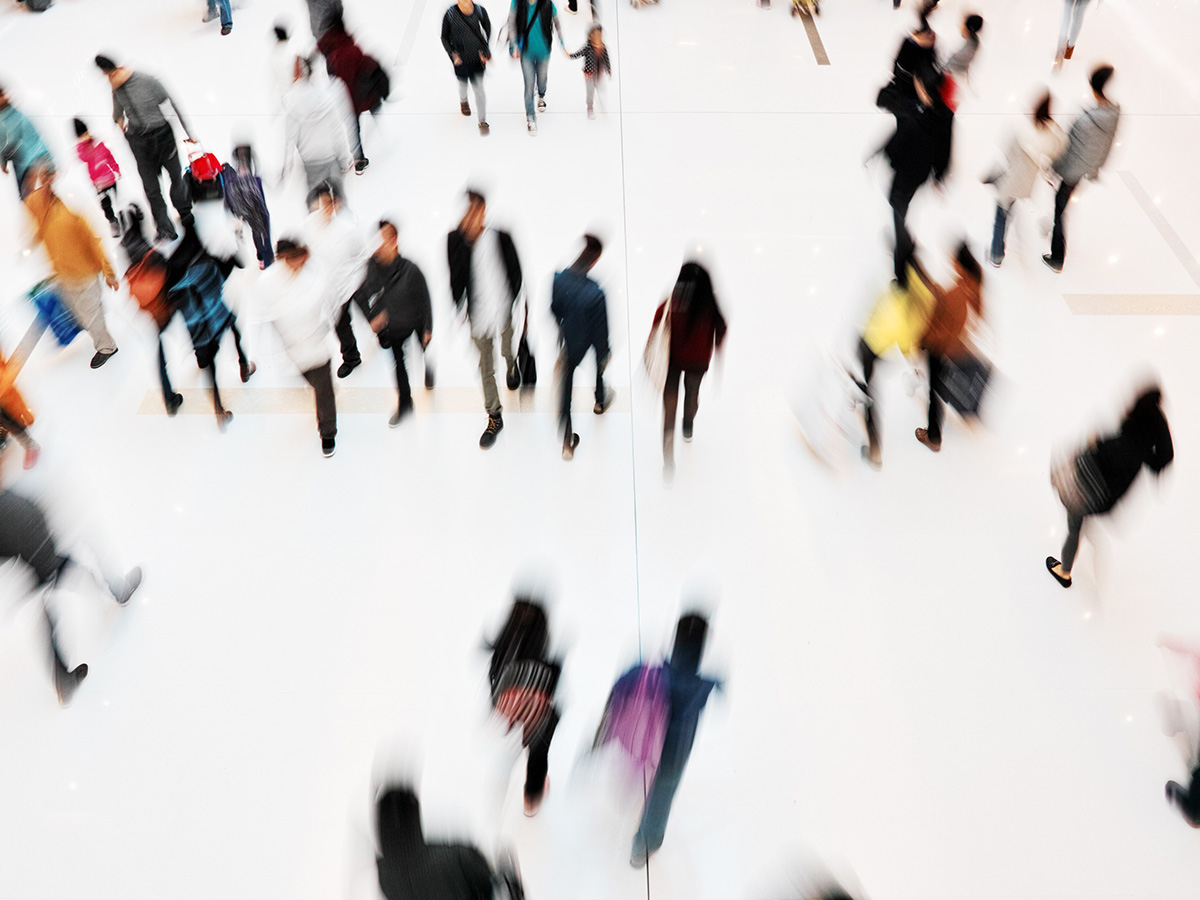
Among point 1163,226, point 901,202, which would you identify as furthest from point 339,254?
point 1163,226

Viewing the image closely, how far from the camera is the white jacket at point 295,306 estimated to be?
4.94 m

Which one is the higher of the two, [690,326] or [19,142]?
[19,142]

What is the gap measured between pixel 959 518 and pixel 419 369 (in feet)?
11.2

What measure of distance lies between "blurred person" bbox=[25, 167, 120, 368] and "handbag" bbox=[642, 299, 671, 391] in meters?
3.43

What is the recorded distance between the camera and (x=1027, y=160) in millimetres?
6328

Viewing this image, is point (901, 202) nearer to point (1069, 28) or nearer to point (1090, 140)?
point (1090, 140)

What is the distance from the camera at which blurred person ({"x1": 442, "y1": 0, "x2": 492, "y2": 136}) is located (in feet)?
25.0

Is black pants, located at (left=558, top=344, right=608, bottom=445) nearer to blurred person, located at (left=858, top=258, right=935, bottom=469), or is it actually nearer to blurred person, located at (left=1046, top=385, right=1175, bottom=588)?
blurred person, located at (left=858, top=258, right=935, bottom=469)

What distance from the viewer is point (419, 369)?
6.00 metres

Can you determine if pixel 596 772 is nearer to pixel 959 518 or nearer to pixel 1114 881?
pixel 1114 881

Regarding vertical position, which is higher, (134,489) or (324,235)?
(324,235)

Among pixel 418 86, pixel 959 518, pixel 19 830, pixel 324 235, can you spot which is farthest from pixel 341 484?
pixel 418 86

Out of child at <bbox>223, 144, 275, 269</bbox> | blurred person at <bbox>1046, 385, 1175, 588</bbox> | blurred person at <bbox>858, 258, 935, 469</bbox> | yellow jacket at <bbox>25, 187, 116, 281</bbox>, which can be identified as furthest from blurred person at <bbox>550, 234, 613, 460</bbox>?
yellow jacket at <bbox>25, 187, 116, 281</bbox>

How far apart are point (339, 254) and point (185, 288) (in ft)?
2.85
